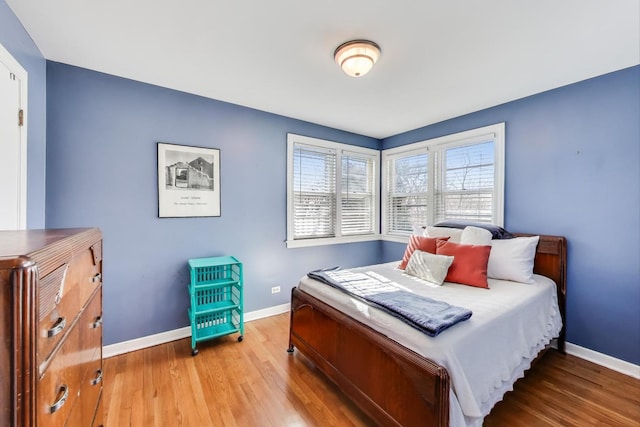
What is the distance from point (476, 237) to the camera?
106 inches

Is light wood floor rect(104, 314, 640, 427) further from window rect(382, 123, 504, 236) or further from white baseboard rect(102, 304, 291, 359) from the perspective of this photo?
window rect(382, 123, 504, 236)

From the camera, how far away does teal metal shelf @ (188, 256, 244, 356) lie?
2547 mm

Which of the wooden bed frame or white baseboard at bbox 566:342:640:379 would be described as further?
white baseboard at bbox 566:342:640:379

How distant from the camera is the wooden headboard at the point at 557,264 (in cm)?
255

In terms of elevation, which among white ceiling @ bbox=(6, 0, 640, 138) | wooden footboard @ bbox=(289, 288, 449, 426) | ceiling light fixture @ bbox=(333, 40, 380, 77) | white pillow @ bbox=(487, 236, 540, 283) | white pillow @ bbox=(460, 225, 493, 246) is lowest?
wooden footboard @ bbox=(289, 288, 449, 426)

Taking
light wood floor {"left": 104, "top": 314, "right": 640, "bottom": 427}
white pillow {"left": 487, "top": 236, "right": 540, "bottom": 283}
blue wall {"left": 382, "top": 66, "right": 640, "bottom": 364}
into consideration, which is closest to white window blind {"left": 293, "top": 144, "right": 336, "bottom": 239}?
light wood floor {"left": 104, "top": 314, "right": 640, "bottom": 427}

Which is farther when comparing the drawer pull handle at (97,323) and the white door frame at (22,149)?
the white door frame at (22,149)

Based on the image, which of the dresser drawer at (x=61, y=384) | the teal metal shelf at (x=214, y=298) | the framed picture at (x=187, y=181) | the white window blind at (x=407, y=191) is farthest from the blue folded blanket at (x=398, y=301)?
the white window blind at (x=407, y=191)

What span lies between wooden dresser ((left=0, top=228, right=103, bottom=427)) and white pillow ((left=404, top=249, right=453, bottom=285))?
2371 mm

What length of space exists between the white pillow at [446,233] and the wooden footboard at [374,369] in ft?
5.25

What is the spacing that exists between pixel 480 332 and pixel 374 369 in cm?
65

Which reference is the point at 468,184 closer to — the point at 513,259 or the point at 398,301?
the point at 513,259

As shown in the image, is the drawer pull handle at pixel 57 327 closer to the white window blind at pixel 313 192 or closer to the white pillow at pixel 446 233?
the white window blind at pixel 313 192

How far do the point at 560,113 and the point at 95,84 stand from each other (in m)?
4.25
